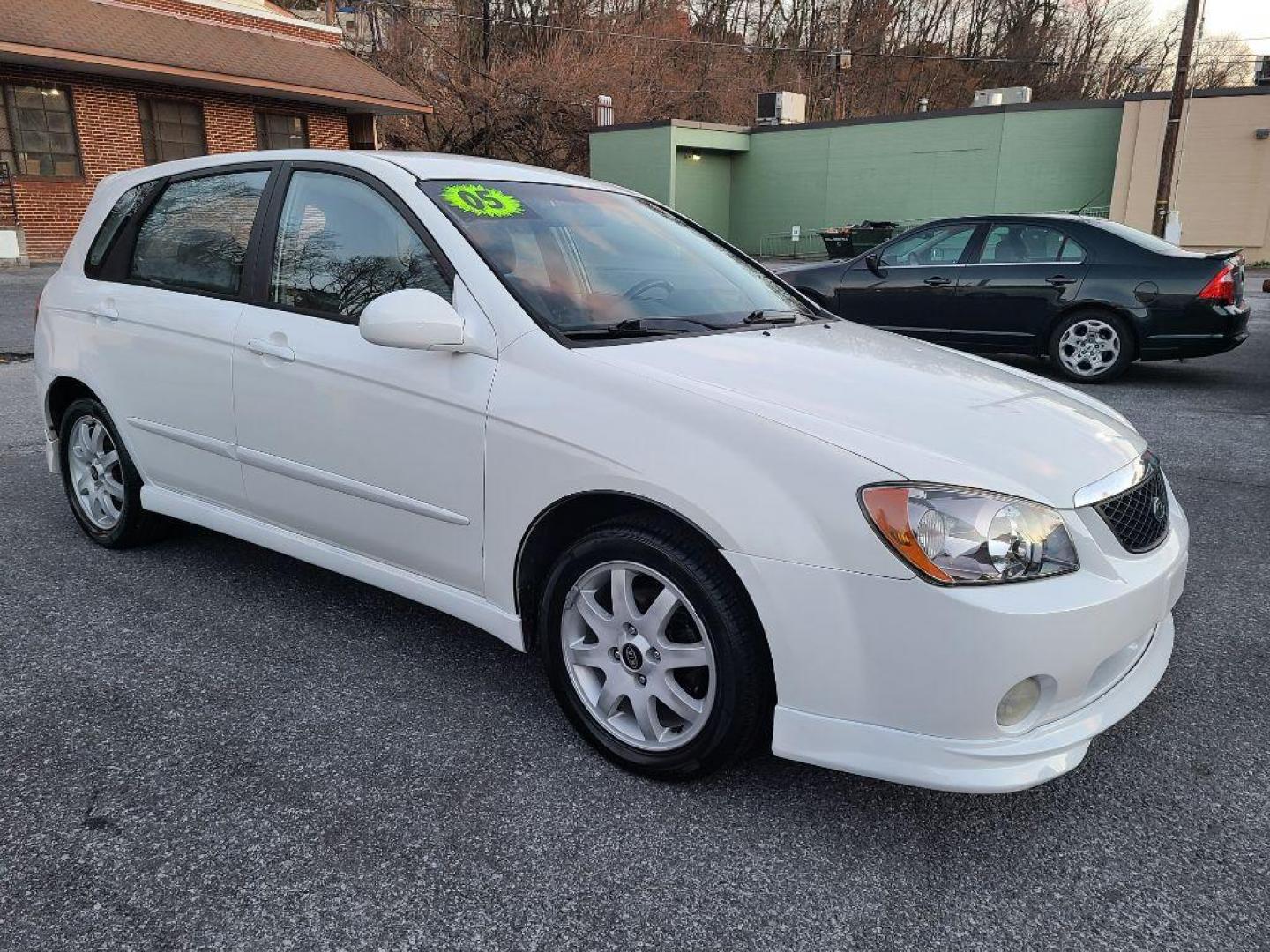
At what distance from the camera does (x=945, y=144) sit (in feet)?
83.3

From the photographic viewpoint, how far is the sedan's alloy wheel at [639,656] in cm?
241

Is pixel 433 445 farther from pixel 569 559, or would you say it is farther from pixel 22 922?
pixel 22 922

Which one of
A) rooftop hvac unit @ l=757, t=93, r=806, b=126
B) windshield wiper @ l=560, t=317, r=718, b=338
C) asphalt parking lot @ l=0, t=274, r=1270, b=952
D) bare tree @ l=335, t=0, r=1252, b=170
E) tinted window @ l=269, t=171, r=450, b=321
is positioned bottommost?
asphalt parking lot @ l=0, t=274, r=1270, b=952

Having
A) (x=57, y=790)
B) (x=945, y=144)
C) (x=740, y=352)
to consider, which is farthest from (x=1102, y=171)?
(x=57, y=790)

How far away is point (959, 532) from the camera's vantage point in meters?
2.09

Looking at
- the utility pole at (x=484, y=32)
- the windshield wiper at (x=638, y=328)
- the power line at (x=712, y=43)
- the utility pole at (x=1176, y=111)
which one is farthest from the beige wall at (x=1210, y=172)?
the windshield wiper at (x=638, y=328)

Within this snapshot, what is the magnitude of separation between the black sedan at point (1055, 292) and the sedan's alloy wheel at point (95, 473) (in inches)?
263

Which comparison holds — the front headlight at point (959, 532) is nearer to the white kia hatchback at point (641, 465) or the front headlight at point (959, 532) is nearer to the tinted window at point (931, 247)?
the white kia hatchback at point (641, 465)

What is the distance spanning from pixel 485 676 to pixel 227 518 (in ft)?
4.03

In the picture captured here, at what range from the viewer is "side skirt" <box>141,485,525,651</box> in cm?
279

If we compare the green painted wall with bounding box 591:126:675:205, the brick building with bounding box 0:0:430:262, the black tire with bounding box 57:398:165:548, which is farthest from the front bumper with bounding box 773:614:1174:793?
the green painted wall with bounding box 591:126:675:205

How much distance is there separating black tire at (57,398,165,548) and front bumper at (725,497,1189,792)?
9.57ft

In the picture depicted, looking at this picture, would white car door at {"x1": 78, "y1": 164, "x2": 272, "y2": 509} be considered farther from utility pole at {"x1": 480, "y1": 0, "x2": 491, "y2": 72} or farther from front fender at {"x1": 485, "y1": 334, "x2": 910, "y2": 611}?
utility pole at {"x1": 480, "y1": 0, "x2": 491, "y2": 72}

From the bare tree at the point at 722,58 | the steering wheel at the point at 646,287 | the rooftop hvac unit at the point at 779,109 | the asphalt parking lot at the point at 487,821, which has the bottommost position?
the asphalt parking lot at the point at 487,821
